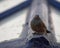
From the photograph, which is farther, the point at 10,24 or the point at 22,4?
the point at 22,4

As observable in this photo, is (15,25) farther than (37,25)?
Yes

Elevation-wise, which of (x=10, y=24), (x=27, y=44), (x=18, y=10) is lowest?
(x=27, y=44)

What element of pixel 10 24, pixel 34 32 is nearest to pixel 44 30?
pixel 34 32

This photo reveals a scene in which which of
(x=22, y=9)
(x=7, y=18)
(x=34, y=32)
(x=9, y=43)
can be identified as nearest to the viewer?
(x=34, y=32)

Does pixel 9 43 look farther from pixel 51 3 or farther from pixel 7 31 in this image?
pixel 51 3

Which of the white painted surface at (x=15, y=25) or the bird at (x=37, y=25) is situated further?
the white painted surface at (x=15, y=25)

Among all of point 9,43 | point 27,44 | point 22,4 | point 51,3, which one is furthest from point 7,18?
point 27,44

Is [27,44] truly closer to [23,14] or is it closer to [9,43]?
[9,43]

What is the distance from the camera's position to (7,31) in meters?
2.35

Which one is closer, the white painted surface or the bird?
the bird

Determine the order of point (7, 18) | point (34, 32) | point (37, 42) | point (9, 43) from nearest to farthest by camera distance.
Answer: point (37, 42)
point (34, 32)
point (9, 43)
point (7, 18)

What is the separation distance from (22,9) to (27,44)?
65.3 inches

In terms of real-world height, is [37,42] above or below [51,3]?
below

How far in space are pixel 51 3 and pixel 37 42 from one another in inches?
69.4
